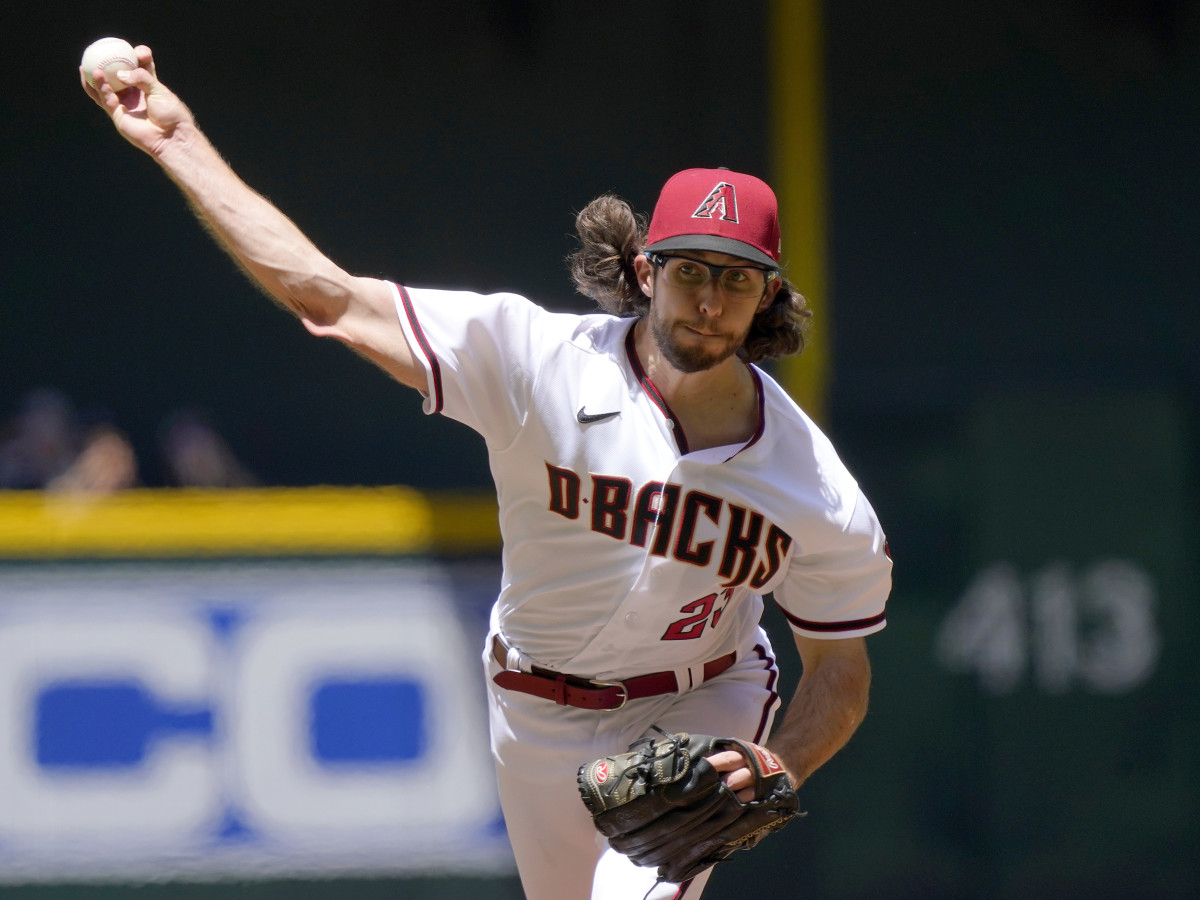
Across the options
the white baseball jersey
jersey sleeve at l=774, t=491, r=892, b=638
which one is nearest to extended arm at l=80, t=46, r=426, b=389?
the white baseball jersey

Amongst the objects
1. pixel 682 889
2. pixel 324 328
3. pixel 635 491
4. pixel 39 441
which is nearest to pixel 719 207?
pixel 635 491

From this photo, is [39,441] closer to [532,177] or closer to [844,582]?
[532,177]

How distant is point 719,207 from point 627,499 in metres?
0.54

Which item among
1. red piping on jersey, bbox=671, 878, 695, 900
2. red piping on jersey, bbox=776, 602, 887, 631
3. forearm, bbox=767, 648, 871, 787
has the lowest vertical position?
red piping on jersey, bbox=671, 878, 695, 900

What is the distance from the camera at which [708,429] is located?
249 cm

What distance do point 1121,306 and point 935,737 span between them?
1.61 m

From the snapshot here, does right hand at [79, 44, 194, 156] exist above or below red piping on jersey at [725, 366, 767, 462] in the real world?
above

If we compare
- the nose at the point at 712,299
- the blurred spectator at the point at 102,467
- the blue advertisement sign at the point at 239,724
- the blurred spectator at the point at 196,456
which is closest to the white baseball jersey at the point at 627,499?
the nose at the point at 712,299

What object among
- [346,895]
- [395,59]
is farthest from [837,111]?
[346,895]

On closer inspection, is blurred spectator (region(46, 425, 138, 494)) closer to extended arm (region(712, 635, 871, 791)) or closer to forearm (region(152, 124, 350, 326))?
forearm (region(152, 124, 350, 326))

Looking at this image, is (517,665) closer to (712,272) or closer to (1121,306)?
(712,272)

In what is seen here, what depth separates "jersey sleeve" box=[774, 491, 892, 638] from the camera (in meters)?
2.50

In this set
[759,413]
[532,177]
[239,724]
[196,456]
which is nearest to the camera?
[759,413]

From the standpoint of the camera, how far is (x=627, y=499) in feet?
7.98
